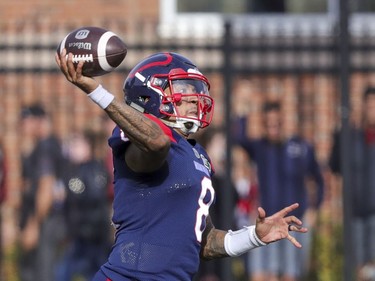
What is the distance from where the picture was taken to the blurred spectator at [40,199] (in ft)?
32.6

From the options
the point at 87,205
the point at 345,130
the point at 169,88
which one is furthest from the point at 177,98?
the point at 345,130

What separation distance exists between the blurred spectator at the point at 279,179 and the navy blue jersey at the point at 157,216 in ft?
15.3

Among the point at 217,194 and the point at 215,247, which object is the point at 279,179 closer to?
the point at 217,194

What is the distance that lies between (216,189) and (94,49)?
5.07 meters

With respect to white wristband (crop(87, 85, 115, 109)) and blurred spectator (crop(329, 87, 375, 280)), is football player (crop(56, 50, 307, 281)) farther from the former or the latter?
blurred spectator (crop(329, 87, 375, 280))

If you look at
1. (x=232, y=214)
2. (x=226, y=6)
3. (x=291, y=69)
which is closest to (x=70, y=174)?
(x=232, y=214)

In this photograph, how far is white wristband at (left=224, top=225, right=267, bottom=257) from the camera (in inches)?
223

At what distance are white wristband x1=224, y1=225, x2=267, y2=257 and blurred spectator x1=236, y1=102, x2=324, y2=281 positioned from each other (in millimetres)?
4224

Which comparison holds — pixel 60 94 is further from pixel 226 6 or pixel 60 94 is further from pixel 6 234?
pixel 226 6

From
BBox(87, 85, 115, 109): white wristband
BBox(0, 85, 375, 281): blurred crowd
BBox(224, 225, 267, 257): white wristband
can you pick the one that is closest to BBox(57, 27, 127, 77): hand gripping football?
BBox(87, 85, 115, 109): white wristband

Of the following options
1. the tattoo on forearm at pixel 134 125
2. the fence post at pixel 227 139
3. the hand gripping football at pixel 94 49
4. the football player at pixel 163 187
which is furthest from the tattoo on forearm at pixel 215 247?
the fence post at pixel 227 139

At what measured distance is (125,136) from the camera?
520 centimetres

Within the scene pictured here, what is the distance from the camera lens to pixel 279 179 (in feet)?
33.1

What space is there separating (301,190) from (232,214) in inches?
25.7
